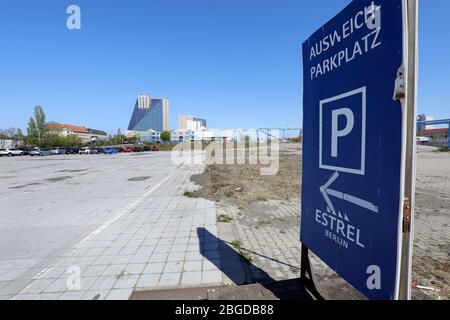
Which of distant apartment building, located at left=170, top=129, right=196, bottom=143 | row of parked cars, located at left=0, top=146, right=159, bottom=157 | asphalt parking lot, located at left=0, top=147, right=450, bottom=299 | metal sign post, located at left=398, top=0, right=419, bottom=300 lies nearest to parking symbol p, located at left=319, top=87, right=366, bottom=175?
metal sign post, located at left=398, top=0, right=419, bottom=300

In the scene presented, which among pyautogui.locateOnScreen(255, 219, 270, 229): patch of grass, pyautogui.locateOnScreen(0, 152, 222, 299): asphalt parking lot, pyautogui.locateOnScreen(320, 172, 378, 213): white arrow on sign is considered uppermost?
pyautogui.locateOnScreen(320, 172, 378, 213): white arrow on sign

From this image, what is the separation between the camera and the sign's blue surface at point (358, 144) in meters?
1.44

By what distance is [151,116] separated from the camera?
127 metres

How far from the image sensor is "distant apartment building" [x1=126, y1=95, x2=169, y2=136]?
406ft

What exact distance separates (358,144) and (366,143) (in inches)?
3.1

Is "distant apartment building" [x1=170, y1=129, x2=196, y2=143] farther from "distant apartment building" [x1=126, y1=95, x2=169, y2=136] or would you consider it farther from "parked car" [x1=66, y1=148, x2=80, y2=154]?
"parked car" [x1=66, y1=148, x2=80, y2=154]

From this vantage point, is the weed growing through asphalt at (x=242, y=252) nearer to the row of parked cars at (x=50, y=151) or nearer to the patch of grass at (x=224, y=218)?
the patch of grass at (x=224, y=218)

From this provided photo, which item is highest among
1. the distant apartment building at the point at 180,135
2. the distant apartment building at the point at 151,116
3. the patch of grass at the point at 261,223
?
the distant apartment building at the point at 151,116

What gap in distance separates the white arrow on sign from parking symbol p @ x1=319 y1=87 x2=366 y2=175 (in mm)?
126

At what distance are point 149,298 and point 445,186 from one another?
11.6 metres

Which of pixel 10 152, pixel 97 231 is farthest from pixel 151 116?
pixel 97 231

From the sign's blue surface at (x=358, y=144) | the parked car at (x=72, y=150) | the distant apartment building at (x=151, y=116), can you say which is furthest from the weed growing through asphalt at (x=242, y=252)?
the distant apartment building at (x=151, y=116)

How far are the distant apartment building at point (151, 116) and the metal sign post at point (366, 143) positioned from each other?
128 m
